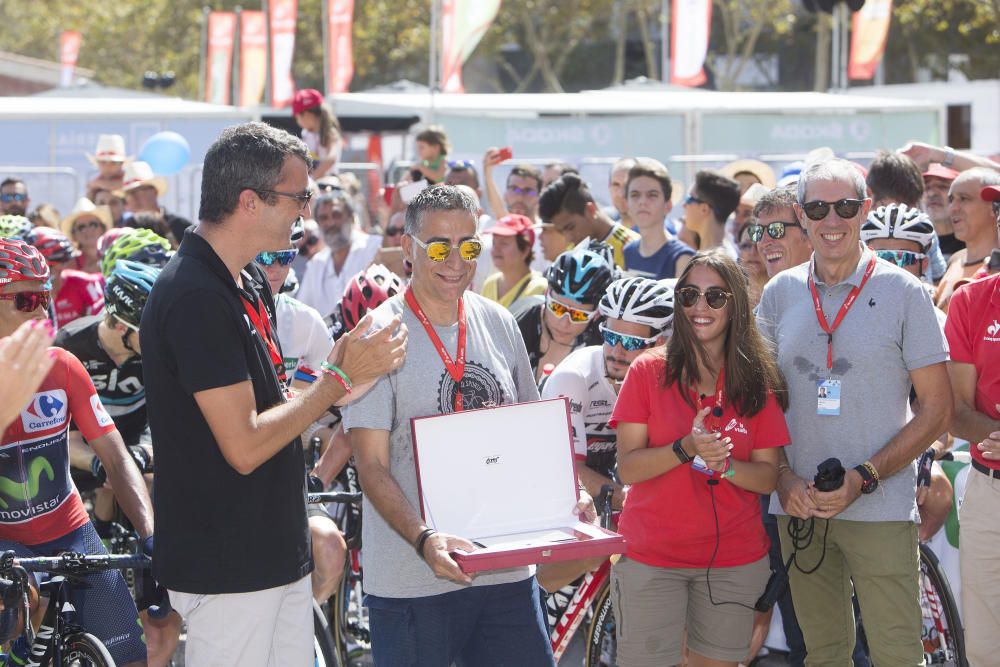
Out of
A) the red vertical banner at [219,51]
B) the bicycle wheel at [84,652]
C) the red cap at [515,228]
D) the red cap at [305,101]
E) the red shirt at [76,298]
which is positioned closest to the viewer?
the bicycle wheel at [84,652]

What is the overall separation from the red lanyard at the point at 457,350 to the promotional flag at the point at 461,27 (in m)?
13.1

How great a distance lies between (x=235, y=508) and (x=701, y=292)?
6.98 ft

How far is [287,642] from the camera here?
13.3 feet

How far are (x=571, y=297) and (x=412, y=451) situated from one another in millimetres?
2337

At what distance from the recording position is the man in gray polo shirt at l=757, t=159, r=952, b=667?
5035mm

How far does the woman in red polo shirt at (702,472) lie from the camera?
5.07m

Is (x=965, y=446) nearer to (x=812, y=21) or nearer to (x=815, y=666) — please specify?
(x=815, y=666)

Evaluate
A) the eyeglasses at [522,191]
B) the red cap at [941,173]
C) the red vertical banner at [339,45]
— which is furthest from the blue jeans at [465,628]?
the red vertical banner at [339,45]

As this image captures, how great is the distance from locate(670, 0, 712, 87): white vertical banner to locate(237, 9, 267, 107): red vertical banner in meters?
11.8

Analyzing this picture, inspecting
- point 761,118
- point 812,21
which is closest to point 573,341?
point 761,118

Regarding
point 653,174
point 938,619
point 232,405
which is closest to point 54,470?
point 232,405

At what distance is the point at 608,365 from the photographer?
226 inches

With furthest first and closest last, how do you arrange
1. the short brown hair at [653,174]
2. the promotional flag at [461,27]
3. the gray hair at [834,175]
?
the promotional flag at [461,27], the short brown hair at [653,174], the gray hair at [834,175]

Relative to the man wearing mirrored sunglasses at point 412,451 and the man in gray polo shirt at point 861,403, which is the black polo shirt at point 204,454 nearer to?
the man wearing mirrored sunglasses at point 412,451
